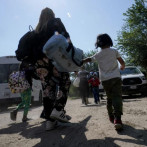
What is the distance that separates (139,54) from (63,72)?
758 inches

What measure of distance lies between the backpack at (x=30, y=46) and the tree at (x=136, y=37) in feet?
62.5

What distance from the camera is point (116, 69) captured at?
3523 millimetres

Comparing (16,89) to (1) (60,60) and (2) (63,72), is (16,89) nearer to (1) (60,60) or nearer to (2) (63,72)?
(2) (63,72)

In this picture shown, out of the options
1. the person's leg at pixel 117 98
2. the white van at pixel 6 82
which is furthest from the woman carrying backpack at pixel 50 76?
the white van at pixel 6 82

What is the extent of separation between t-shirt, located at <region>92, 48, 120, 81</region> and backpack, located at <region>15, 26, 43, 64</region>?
982mm

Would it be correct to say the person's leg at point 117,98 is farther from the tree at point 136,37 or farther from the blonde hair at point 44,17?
the tree at point 136,37

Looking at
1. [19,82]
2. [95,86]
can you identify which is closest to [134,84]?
[95,86]

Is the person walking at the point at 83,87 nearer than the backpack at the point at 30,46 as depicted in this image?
No

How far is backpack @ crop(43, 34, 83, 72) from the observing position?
2.90m

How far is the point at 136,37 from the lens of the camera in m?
22.2

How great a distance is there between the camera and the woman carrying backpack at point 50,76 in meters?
3.26

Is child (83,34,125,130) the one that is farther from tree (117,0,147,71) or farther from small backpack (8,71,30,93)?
tree (117,0,147,71)

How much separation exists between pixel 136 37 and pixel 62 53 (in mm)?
20700

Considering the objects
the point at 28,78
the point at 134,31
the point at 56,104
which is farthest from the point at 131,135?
the point at 134,31
